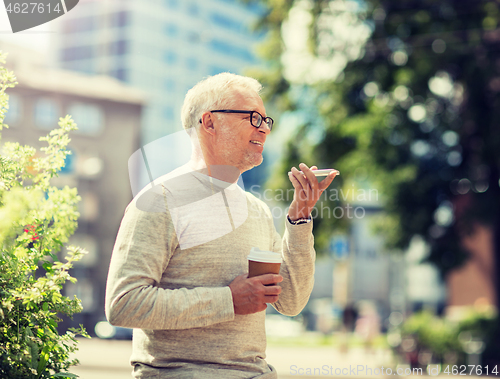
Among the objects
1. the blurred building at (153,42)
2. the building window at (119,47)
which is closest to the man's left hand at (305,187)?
the blurred building at (153,42)

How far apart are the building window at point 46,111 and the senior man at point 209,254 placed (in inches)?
1019

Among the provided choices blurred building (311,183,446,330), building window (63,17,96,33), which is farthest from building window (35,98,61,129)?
building window (63,17,96,33)

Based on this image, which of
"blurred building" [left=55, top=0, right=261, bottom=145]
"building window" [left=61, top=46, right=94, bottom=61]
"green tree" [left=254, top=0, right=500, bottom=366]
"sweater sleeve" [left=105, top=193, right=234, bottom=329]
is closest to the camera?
"sweater sleeve" [left=105, top=193, right=234, bottom=329]

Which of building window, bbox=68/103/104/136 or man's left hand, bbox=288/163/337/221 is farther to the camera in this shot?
building window, bbox=68/103/104/136

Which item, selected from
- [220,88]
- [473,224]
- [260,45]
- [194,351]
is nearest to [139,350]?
[194,351]

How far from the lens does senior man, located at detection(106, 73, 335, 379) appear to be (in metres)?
1.57

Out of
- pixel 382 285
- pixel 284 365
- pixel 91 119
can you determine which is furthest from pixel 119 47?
pixel 284 365

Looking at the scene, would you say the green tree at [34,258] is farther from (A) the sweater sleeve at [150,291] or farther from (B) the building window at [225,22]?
(B) the building window at [225,22]

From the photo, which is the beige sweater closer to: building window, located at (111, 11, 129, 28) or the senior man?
the senior man

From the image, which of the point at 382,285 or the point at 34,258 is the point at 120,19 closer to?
the point at 382,285

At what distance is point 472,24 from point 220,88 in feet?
32.3

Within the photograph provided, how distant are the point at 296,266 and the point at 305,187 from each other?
1.03ft

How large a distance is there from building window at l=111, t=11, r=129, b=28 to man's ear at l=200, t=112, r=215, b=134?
58553mm

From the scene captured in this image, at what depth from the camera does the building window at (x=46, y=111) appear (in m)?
26.3
